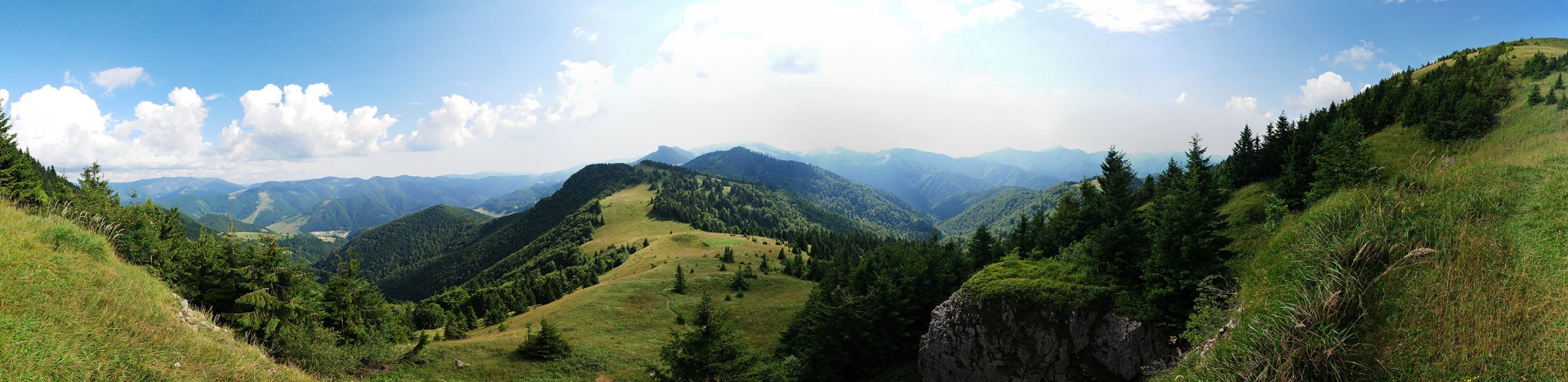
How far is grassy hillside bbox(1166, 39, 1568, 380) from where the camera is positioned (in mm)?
7688

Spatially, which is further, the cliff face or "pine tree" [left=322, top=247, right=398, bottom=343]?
"pine tree" [left=322, top=247, right=398, bottom=343]

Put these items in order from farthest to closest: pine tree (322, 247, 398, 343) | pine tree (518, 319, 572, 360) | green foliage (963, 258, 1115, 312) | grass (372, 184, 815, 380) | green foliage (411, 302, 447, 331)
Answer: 1. green foliage (411, 302, 447, 331)
2. pine tree (518, 319, 572, 360)
3. grass (372, 184, 815, 380)
4. pine tree (322, 247, 398, 343)
5. green foliage (963, 258, 1115, 312)

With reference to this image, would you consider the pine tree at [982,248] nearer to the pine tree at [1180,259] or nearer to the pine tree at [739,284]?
the pine tree at [1180,259]

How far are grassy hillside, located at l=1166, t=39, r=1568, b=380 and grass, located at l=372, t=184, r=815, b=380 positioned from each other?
Result: 27426 millimetres

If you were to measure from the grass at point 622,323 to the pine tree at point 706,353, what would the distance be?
17.5 ft

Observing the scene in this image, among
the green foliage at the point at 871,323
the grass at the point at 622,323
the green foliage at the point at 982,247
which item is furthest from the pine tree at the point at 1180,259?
the green foliage at the point at 982,247

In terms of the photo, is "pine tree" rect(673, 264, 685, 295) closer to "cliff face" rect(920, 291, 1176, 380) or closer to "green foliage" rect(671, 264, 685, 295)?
"green foliage" rect(671, 264, 685, 295)

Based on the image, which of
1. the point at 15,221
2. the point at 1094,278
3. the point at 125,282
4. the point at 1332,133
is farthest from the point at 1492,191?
the point at 15,221

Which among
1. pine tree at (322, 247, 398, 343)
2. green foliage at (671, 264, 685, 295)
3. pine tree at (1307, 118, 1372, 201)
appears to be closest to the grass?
green foliage at (671, 264, 685, 295)

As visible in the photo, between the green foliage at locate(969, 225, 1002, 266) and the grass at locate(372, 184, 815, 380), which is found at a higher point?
the green foliage at locate(969, 225, 1002, 266)

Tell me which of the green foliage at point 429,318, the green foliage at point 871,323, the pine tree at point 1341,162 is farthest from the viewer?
the green foliage at point 429,318

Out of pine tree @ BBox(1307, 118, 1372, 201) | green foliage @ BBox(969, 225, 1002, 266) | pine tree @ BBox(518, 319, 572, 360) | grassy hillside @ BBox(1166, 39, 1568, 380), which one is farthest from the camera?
green foliage @ BBox(969, 225, 1002, 266)

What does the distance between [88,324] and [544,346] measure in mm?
38393

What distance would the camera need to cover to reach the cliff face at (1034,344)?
27.7m
